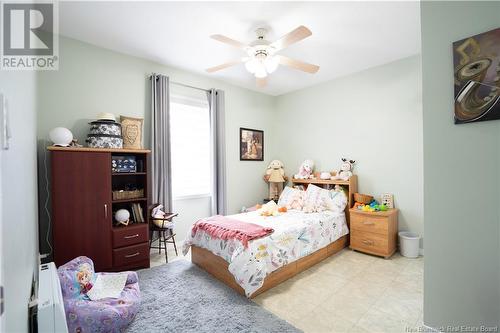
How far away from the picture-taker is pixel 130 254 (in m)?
2.73

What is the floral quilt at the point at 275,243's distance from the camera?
216 centimetres

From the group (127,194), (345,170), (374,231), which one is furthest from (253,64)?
(374,231)

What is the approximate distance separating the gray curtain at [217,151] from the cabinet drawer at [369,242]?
216 cm

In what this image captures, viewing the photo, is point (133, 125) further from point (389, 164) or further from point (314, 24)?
point (389, 164)

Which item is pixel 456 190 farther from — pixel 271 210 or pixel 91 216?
pixel 91 216

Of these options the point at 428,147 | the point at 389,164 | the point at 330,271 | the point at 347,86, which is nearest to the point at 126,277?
the point at 330,271

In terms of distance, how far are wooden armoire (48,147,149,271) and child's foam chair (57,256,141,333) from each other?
0.42m

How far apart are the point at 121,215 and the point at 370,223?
10.9 ft

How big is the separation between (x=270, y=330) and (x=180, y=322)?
0.75 metres

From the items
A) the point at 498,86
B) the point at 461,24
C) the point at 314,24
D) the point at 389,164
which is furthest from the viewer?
the point at 389,164

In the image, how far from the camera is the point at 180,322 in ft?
6.22

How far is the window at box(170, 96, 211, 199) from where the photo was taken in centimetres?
367

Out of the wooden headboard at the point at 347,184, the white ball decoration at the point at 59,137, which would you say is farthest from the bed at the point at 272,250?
the white ball decoration at the point at 59,137

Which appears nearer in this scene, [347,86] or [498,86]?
[498,86]
